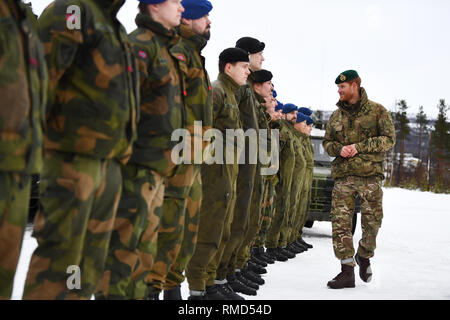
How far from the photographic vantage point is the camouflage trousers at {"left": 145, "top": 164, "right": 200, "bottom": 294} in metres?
3.35

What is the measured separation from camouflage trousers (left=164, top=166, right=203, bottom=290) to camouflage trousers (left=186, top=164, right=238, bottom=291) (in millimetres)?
402

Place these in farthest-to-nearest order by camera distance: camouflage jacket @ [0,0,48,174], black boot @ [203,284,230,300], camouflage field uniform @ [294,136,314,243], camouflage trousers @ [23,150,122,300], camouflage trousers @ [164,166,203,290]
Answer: camouflage field uniform @ [294,136,314,243] → black boot @ [203,284,230,300] → camouflage trousers @ [164,166,203,290] → camouflage trousers @ [23,150,122,300] → camouflage jacket @ [0,0,48,174]

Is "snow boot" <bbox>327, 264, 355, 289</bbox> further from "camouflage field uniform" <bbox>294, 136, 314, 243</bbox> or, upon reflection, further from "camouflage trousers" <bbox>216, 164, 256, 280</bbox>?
"camouflage field uniform" <bbox>294, 136, 314, 243</bbox>

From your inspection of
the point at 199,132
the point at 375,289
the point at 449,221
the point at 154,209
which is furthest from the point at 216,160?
the point at 449,221

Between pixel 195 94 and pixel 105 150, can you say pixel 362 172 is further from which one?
pixel 105 150

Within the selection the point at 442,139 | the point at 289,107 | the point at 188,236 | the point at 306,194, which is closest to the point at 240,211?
the point at 188,236

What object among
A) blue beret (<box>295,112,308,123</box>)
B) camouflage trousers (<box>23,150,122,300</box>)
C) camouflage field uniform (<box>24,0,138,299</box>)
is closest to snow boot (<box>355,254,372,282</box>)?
blue beret (<box>295,112,308,123</box>)

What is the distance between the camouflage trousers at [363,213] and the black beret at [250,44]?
5.72 feet

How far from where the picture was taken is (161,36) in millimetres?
3234

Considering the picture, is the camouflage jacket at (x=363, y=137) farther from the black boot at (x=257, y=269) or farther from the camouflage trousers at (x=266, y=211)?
the black boot at (x=257, y=269)

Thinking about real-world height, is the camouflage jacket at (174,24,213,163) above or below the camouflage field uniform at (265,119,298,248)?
above

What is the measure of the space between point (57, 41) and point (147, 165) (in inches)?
35.0

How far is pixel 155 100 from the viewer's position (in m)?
3.08
